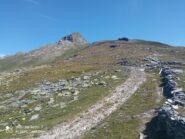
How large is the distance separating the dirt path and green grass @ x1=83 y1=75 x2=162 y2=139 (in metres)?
1.55

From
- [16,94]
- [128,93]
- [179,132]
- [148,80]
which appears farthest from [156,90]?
[16,94]

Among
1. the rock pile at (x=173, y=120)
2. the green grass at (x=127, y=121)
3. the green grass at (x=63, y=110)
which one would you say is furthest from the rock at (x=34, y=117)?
the rock pile at (x=173, y=120)

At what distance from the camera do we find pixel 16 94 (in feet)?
261

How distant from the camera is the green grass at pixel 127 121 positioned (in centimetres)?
4008

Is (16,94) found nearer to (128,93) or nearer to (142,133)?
(128,93)

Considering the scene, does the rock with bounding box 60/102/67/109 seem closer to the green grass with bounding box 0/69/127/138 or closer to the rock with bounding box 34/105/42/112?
the green grass with bounding box 0/69/127/138

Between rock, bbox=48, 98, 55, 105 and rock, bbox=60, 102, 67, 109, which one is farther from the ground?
rock, bbox=48, 98, 55, 105

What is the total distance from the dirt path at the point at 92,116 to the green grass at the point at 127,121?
1.55 m

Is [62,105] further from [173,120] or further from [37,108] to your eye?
[173,120]

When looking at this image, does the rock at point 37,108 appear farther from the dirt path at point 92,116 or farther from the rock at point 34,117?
the dirt path at point 92,116

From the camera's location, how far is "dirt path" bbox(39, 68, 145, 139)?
1707 inches

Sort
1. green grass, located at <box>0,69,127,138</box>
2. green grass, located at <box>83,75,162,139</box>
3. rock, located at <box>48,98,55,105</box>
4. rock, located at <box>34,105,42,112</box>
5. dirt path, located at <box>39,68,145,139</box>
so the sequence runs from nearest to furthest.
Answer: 1. green grass, located at <box>83,75,162,139</box>
2. dirt path, located at <box>39,68,145,139</box>
3. green grass, located at <box>0,69,127,138</box>
4. rock, located at <box>34,105,42,112</box>
5. rock, located at <box>48,98,55,105</box>

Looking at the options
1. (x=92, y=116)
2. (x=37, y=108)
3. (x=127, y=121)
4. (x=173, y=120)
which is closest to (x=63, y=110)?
(x=37, y=108)

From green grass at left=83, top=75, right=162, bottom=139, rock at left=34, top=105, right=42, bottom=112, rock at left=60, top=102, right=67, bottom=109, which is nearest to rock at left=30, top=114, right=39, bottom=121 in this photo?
rock at left=34, top=105, right=42, bottom=112
